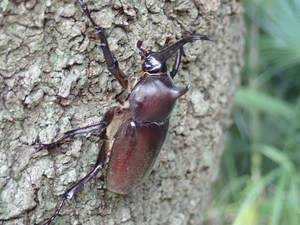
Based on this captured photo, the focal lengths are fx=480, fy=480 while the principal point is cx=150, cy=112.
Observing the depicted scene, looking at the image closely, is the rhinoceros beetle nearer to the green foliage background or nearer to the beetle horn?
the beetle horn

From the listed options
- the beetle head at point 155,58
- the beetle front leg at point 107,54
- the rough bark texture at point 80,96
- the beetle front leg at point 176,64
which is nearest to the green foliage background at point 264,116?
the rough bark texture at point 80,96

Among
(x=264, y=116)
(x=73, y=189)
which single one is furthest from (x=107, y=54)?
(x=264, y=116)

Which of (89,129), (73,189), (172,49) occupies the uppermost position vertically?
(172,49)

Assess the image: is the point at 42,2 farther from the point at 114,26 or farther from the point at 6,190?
the point at 6,190

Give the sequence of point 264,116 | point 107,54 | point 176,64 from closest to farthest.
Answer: point 107,54, point 176,64, point 264,116

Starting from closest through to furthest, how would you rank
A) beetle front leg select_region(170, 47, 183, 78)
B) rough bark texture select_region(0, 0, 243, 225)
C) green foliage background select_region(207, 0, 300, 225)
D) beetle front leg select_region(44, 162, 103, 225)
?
1. rough bark texture select_region(0, 0, 243, 225)
2. beetle front leg select_region(44, 162, 103, 225)
3. beetle front leg select_region(170, 47, 183, 78)
4. green foliage background select_region(207, 0, 300, 225)

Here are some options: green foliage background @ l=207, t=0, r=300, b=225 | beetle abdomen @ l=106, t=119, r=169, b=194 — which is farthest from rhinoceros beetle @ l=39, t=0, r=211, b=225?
green foliage background @ l=207, t=0, r=300, b=225

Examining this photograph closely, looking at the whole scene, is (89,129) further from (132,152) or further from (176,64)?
(176,64)
